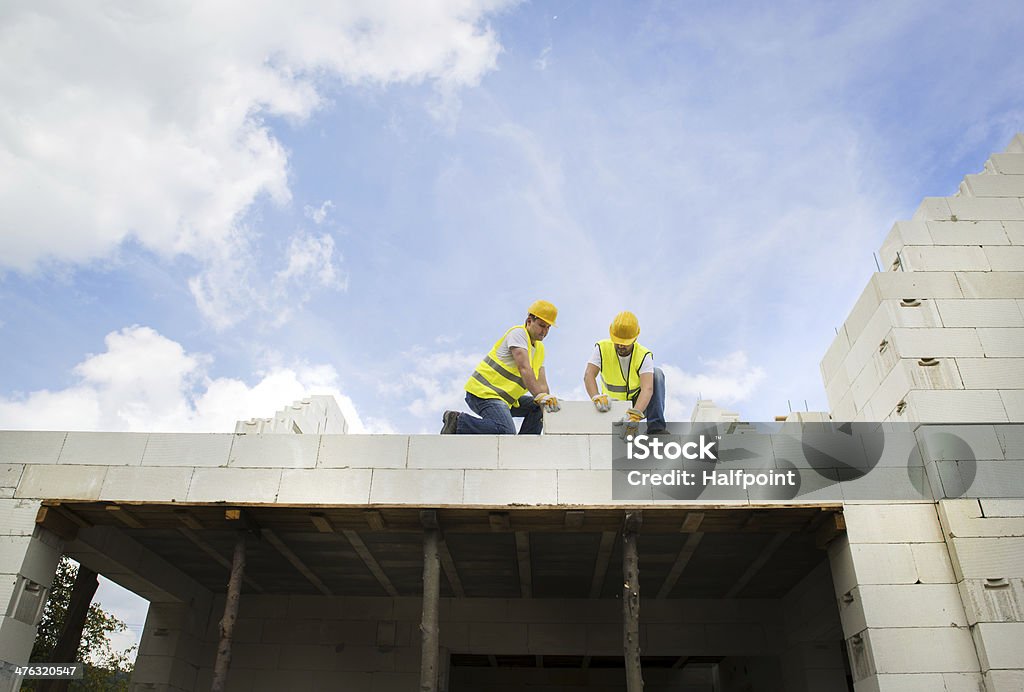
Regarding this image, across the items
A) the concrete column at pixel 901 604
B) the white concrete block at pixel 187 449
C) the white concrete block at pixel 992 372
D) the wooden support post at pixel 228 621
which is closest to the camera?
the concrete column at pixel 901 604

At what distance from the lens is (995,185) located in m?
10.9

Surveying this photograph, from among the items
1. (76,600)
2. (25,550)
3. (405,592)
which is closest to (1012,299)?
(405,592)

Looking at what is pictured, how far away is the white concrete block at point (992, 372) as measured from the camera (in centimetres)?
920

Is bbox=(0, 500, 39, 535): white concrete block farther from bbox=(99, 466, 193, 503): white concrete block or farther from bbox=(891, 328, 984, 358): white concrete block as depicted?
bbox=(891, 328, 984, 358): white concrete block

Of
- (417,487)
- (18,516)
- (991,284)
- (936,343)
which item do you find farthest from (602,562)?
(18,516)

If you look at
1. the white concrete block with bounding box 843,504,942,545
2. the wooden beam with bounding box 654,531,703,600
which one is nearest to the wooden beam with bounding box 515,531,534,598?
the wooden beam with bounding box 654,531,703,600

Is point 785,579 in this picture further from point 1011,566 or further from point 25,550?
point 25,550

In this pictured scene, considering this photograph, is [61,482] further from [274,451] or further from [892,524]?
[892,524]

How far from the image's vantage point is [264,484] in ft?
27.6

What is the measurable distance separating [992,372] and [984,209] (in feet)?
8.60

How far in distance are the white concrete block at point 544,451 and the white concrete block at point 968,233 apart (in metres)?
5.66

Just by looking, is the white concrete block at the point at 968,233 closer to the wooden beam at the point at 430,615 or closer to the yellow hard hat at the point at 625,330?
the yellow hard hat at the point at 625,330

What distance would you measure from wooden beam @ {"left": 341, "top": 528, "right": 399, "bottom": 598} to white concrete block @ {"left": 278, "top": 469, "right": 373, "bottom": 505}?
77cm

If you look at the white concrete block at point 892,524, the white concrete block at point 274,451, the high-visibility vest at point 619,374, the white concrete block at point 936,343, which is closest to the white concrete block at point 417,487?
the white concrete block at point 274,451
